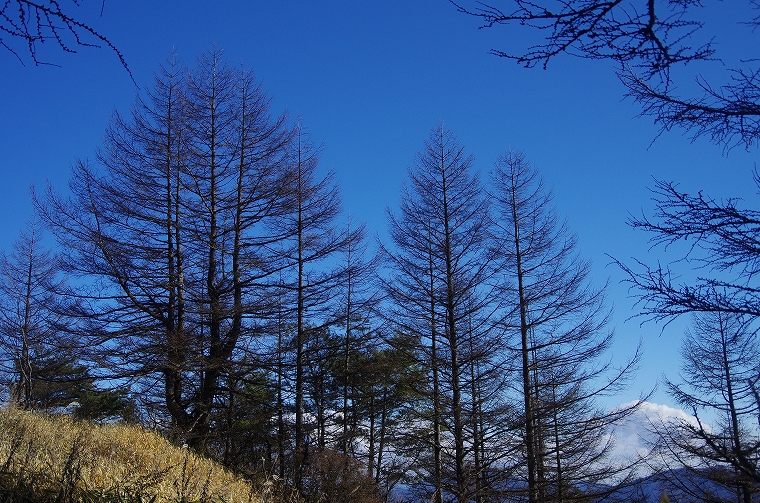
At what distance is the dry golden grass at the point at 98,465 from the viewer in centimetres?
480

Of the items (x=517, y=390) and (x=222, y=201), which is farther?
(x=222, y=201)

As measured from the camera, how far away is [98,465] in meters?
5.67

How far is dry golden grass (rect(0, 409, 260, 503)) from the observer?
4805 millimetres

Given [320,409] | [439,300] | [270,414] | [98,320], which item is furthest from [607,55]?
[320,409]

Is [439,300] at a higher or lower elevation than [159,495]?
higher

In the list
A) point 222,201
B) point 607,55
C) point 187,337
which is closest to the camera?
point 607,55

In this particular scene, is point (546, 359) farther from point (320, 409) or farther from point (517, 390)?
point (320, 409)

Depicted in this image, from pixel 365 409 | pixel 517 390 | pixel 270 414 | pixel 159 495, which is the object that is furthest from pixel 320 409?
pixel 159 495

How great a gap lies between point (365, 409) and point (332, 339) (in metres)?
2.63

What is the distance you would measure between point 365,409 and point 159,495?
14.2 m

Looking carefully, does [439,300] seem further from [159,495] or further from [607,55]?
[607,55]

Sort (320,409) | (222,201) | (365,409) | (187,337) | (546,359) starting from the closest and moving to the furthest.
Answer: (187,337), (546,359), (222,201), (320,409), (365,409)

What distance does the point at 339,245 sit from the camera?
47.4ft

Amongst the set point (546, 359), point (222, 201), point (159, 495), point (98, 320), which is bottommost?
point (159, 495)
